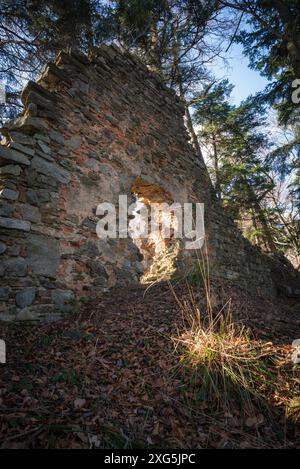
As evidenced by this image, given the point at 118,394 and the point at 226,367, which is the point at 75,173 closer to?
the point at 118,394

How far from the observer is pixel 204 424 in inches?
75.3

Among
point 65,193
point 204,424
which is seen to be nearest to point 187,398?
point 204,424

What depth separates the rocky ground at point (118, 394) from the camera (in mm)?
1704

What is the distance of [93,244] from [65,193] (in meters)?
0.85

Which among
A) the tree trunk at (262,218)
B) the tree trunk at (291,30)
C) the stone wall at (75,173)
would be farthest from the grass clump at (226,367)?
the tree trunk at (262,218)

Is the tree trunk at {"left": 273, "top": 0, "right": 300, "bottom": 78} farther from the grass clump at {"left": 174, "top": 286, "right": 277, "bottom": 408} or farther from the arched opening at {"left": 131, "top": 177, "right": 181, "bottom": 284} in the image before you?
the grass clump at {"left": 174, "top": 286, "right": 277, "bottom": 408}

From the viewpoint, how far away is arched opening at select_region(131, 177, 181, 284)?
16.8 ft

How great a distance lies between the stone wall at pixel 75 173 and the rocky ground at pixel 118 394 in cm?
67

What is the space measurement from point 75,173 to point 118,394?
2.99 m

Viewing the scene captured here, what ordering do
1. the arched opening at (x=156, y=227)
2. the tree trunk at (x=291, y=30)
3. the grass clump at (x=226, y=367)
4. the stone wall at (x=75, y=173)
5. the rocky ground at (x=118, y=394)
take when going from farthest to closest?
1. the tree trunk at (x=291, y=30)
2. the arched opening at (x=156, y=227)
3. the stone wall at (x=75, y=173)
4. the grass clump at (x=226, y=367)
5. the rocky ground at (x=118, y=394)

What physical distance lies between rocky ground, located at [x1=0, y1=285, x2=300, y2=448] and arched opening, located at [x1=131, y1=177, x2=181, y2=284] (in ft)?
6.72

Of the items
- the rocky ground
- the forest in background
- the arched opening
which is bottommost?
the rocky ground

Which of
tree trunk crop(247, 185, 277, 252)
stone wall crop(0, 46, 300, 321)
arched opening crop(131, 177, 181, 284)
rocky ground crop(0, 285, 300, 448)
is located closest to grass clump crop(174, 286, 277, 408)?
rocky ground crop(0, 285, 300, 448)

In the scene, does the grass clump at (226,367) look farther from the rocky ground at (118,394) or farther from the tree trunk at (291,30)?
the tree trunk at (291,30)
